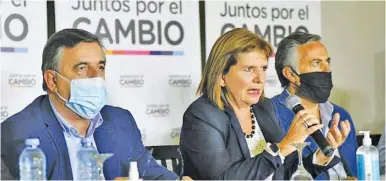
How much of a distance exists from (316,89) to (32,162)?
1467 millimetres

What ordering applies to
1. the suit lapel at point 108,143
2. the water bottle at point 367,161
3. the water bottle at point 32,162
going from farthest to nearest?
the water bottle at point 367,161
the suit lapel at point 108,143
the water bottle at point 32,162

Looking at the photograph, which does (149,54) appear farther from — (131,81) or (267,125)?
(267,125)

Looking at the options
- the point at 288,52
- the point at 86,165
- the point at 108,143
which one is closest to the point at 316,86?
the point at 288,52

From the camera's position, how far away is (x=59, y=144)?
2.76 meters

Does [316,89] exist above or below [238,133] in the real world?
above

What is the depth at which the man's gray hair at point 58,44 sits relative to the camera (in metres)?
2.78

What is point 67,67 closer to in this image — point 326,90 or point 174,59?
point 174,59

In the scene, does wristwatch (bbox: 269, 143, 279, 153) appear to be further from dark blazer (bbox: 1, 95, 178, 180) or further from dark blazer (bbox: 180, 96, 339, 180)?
dark blazer (bbox: 1, 95, 178, 180)

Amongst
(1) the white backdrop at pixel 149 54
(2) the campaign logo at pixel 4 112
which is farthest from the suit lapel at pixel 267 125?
(2) the campaign logo at pixel 4 112

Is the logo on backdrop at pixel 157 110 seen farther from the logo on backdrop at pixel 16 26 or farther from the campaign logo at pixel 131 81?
the logo on backdrop at pixel 16 26

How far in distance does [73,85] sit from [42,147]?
288mm

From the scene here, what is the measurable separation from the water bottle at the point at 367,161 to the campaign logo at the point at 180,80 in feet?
3.08

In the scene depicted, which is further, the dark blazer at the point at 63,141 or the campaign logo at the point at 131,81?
the campaign logo at the point at 131,81

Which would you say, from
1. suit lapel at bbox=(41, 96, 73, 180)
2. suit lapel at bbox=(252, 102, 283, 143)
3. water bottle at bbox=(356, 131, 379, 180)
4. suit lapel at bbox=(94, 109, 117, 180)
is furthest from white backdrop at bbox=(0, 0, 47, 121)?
water bottle at bbox=(356, 131, 379, 180)
